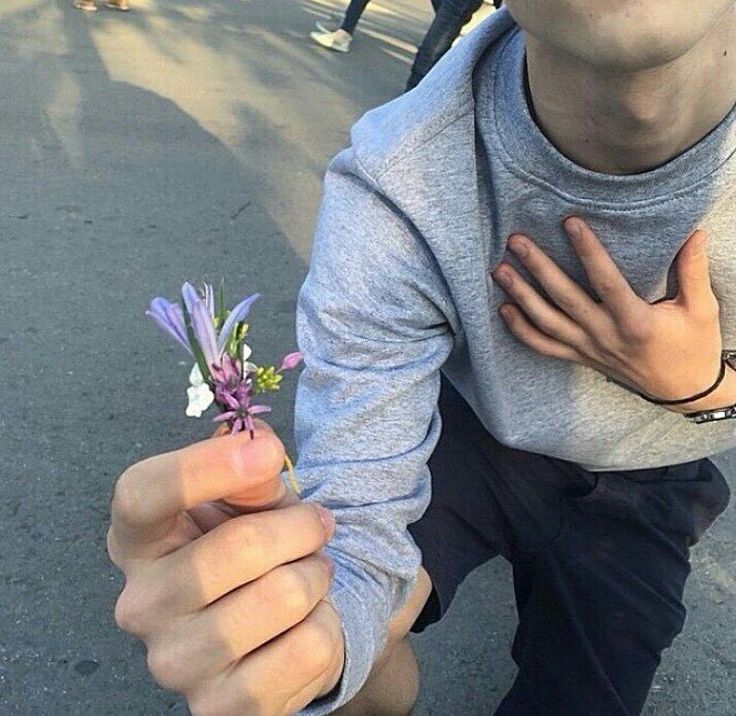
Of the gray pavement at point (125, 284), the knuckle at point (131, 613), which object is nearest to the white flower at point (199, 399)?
the knuckle at point (131, 613)

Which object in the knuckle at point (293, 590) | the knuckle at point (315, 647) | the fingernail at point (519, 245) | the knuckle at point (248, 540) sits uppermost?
the fingernail at point (519, 245)

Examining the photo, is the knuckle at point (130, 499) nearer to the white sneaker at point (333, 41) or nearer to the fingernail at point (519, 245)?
the fingernail at point (519, 245)

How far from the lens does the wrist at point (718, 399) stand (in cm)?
152

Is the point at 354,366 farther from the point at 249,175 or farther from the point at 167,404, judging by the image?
the point at 249,175

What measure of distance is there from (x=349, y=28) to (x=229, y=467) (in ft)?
20.2

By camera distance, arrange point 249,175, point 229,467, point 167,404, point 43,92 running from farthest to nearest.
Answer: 1. point 43,92
2. point 249,175
3. point 167,404
4. point 229,467

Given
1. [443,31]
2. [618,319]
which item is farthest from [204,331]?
[443,31]

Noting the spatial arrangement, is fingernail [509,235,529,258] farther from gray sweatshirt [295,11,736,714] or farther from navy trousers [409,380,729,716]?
navy trousers [409,380,729,716]

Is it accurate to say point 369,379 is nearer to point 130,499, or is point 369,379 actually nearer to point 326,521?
point 326,521

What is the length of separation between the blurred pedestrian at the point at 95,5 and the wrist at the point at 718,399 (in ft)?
18.6

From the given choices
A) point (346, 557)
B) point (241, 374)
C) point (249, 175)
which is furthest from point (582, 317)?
point (249, 175)

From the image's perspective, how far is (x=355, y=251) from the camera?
139cm

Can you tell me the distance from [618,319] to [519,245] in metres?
0.17

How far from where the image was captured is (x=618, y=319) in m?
1.41
